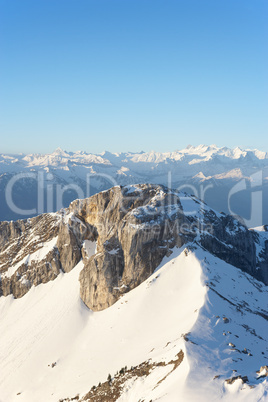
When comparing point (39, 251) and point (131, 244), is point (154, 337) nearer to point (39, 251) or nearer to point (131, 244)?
point (131, 244)

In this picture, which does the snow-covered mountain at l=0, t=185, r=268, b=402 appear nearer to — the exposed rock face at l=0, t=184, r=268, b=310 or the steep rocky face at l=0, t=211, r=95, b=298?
the exposed rock face at l=0, t=184, r=268, b=310

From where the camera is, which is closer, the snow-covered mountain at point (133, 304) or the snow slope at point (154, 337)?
the snow slope at point (154, 337)

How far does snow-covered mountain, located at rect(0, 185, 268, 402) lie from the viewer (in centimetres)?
5969

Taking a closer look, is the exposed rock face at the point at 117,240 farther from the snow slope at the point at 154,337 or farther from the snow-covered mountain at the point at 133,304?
the snow slope at the point at 154,337

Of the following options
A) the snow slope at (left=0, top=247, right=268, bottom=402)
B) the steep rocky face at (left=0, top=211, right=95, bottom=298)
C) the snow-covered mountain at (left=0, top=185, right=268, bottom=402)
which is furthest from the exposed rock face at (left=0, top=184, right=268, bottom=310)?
the snow slope at (left=0, top=247, right=268, bottom=402)

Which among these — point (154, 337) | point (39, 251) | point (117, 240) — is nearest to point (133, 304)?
point (154, 337)

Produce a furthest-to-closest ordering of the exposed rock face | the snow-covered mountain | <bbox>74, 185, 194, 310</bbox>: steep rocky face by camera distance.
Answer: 1. the exposed rock face
2. <bbox>74, 185, 194, 310</bbox>: steep rocky face
3. the snow-covered mountain

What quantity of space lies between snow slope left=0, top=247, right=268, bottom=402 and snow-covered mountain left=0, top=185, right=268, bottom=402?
0.34 m

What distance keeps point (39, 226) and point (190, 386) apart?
417 feet

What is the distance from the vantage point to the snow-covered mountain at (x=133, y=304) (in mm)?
59688

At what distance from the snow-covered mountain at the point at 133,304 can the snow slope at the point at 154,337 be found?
13.3 inches

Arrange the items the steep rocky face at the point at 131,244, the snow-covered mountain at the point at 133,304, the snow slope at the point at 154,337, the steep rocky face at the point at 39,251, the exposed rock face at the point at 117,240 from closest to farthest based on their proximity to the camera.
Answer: the snow slope at the point at 154,337 < the snow-covered mountain at the point at 133,304 < the steep rocky face at the point at 131,244 < the exposed rock face at the point at 117,240 < the steep rocky face at the point at 39,251

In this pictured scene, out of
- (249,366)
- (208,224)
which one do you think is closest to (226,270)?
(208,224)

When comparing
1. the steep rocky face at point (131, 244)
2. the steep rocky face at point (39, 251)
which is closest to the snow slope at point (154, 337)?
the steep rocky face at point (131, 244)
